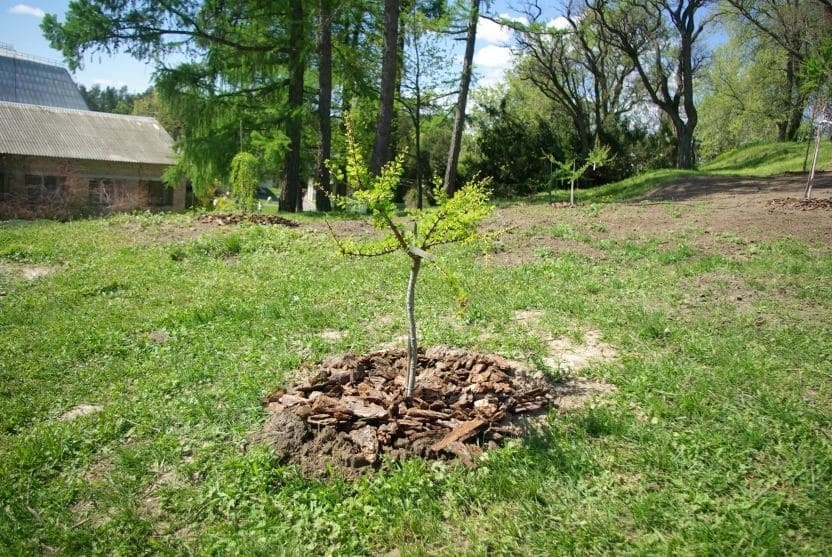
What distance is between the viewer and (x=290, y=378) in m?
4.38

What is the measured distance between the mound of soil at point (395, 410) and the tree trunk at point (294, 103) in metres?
12.3

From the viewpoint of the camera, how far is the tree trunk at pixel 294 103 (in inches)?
619

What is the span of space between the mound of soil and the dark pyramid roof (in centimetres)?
4499

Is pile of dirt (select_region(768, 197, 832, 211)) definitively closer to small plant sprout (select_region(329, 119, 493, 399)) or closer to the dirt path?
the dirt path

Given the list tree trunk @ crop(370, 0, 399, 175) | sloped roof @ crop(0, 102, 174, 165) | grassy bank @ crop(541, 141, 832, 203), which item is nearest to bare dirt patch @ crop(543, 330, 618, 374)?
tree trunk @ crop(370, 0, 399, 175)

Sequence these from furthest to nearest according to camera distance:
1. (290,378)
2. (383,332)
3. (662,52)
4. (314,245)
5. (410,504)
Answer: (662,52)
(314,245)
(383,332)
(290,378)
(410,504)

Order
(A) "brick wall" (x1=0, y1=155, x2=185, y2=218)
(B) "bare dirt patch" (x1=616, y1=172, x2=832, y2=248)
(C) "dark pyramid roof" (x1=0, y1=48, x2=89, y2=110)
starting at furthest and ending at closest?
1. (C) "dark pyramid roof" (x1=0, y1=48, x2=89, y2=110)
2. (A) "brick wall" (x1=0, y1=155, x2=185, y2=218)
3. (B) "bare dirt patch" (x1=616, y1=172, x2=832, y2=248)

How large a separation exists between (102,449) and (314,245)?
6.07 m

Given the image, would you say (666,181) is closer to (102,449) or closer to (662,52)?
(662,52)

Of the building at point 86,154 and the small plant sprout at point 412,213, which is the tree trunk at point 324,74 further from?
the small plant sprout at point 412,213

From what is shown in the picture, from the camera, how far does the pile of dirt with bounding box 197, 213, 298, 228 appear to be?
11.2 metres

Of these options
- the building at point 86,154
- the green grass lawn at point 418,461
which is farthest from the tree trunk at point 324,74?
the building at point 86,154

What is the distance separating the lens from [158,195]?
30.6 m

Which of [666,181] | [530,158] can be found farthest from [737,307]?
[530,158]
